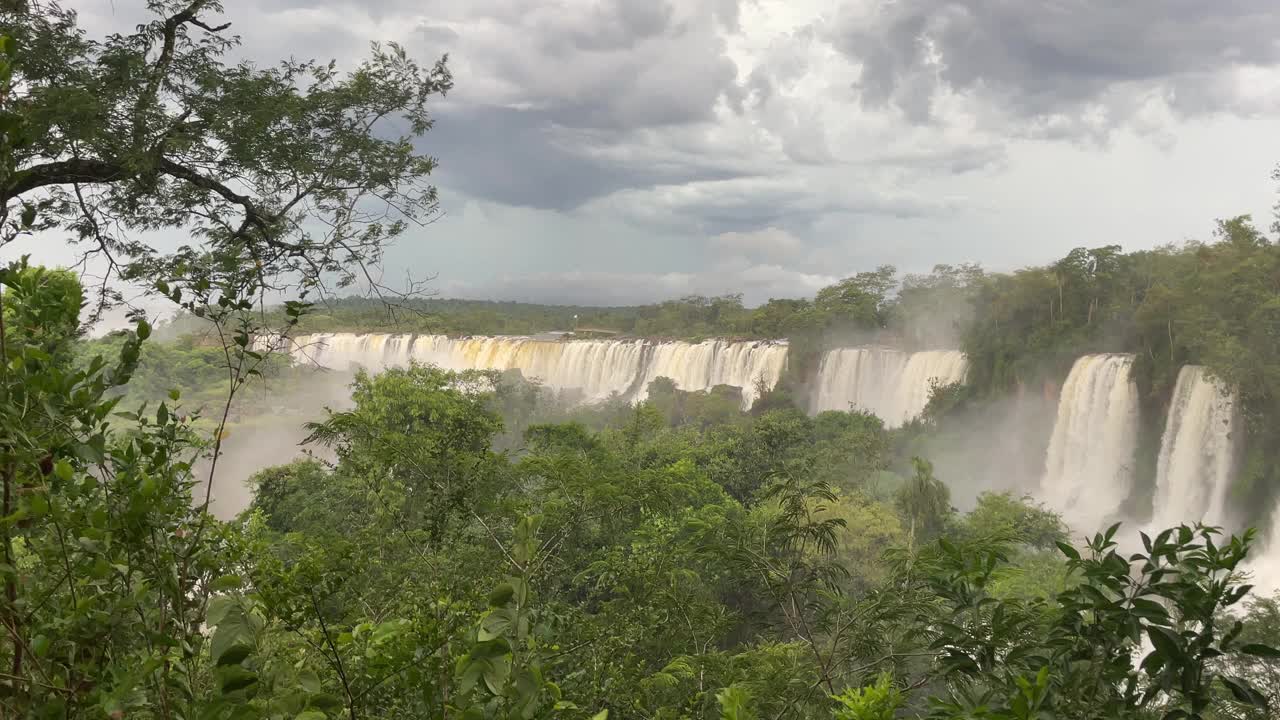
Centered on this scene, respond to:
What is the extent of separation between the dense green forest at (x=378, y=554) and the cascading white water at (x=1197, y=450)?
6193mm

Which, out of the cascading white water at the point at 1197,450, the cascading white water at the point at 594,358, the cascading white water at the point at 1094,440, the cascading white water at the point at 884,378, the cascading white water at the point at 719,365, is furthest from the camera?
the cascading white water at the point at 594,358

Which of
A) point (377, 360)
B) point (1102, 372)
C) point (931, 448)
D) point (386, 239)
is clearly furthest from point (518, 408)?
point (386, 239)

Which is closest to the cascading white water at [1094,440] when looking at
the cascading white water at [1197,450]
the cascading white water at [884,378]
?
the cascading white water at [1197,450]

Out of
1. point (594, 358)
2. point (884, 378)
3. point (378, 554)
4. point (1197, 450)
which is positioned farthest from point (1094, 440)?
point (378, 554)

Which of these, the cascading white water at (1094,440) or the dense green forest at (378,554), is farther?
the cascading white water at (1094,440)

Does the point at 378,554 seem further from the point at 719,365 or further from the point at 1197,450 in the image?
the point at 719,365

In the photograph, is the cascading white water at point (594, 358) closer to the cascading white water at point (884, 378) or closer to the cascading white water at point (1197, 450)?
the cascading white water at point (884, 378)

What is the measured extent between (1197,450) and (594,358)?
20.9 m

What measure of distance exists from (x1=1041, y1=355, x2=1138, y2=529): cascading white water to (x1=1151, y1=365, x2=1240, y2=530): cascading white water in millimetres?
1231

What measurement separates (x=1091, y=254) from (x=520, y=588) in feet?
90.6

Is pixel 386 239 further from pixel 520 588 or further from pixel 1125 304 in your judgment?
pixel 1125 304

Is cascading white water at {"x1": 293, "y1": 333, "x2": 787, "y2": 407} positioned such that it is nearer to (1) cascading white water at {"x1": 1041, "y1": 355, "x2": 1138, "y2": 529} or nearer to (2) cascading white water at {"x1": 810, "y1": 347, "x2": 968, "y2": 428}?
(2) cascading white water at {"x1": 810, "y1": 347, "x2": 968, "y2": 428}

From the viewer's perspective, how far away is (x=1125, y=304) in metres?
23.1

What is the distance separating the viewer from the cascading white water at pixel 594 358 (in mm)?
30000
